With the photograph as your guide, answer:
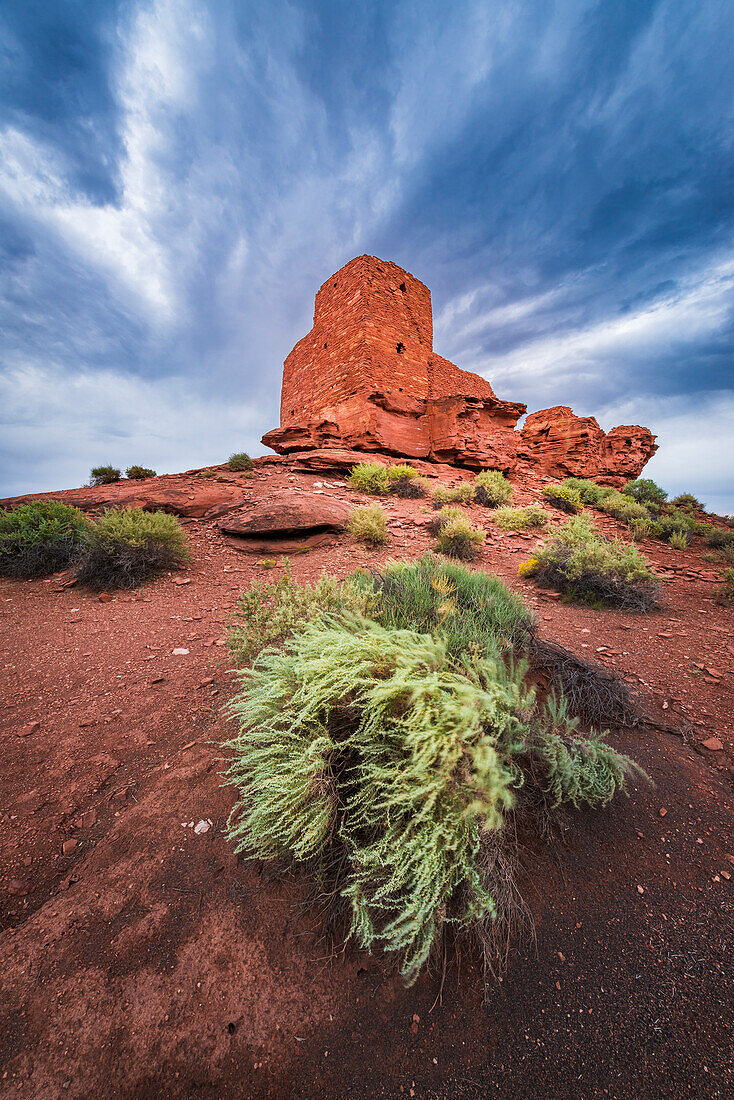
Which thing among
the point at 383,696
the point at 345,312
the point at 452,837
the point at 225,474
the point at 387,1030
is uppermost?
the point at 345,312

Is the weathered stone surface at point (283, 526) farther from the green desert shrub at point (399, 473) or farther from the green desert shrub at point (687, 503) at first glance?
the green desert shrub at point (687, 503)

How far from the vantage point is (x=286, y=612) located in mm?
2707

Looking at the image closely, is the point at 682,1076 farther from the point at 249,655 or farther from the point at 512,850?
the point at 249,655

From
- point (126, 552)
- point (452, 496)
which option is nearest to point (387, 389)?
point (452, 496)

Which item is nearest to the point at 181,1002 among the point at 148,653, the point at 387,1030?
the point at 387,1030

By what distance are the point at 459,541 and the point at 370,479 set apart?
3.85 m

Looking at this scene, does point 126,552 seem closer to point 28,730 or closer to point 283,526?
point 283,526

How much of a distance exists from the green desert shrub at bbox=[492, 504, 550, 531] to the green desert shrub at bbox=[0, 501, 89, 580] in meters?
8.15

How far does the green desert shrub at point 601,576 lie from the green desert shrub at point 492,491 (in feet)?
15.2

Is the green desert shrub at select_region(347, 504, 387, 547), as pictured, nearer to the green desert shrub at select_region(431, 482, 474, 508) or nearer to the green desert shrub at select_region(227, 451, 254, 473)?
the green desert shrub at select_region(431, 482, 474, 508)

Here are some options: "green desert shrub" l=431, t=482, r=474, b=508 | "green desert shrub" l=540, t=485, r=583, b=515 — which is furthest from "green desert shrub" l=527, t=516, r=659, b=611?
"green desert shrub" l=540, t=485, r=583, b=515

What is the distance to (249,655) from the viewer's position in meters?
2.69

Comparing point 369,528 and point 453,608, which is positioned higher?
point 369,528

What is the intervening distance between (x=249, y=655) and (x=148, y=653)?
1.47 metres
